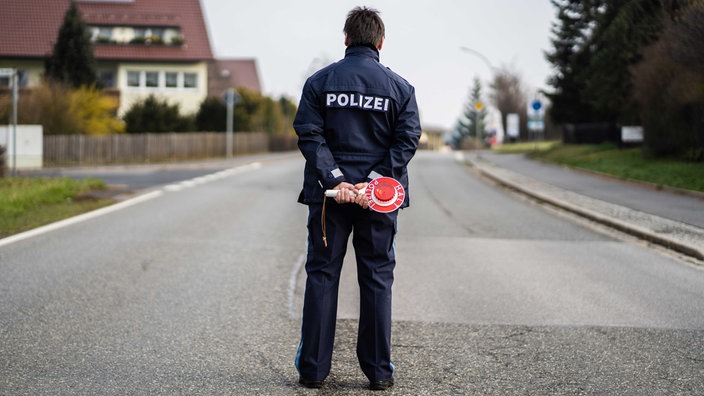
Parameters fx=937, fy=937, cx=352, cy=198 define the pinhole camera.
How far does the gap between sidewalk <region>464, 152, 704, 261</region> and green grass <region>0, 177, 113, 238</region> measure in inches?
326

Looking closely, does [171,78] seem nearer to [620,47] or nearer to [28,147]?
[28,147]

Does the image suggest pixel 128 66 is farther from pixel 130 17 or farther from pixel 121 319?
pixel 121 319

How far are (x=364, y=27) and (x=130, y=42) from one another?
56.0m

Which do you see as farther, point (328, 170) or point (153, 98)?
point (153, 98)

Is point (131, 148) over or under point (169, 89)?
under

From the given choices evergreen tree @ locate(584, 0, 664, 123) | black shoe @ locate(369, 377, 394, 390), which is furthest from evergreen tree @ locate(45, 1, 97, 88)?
black shoe @ locate(369, 377, 394, 390)

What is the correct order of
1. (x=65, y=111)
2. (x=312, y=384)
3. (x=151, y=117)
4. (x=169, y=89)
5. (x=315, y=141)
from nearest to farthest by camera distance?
(x=315, y=141), (x=312, y=384), (x=65, y=111), (x=151, y=117), (x=169, y=89)

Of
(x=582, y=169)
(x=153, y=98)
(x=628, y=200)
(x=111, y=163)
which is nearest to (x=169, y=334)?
(x=628, y=200)

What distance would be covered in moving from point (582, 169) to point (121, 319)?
2492cm

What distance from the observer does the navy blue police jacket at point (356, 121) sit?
4676 mm

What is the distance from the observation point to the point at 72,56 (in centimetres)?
4884

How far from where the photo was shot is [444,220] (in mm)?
15203

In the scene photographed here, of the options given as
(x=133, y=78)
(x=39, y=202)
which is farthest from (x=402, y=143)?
(x=133, y=78)

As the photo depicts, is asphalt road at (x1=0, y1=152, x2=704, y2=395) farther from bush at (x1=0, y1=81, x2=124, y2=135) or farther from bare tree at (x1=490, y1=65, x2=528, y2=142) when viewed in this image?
bare tree at (x1=490, y1=65, x2=528, y2=142)
